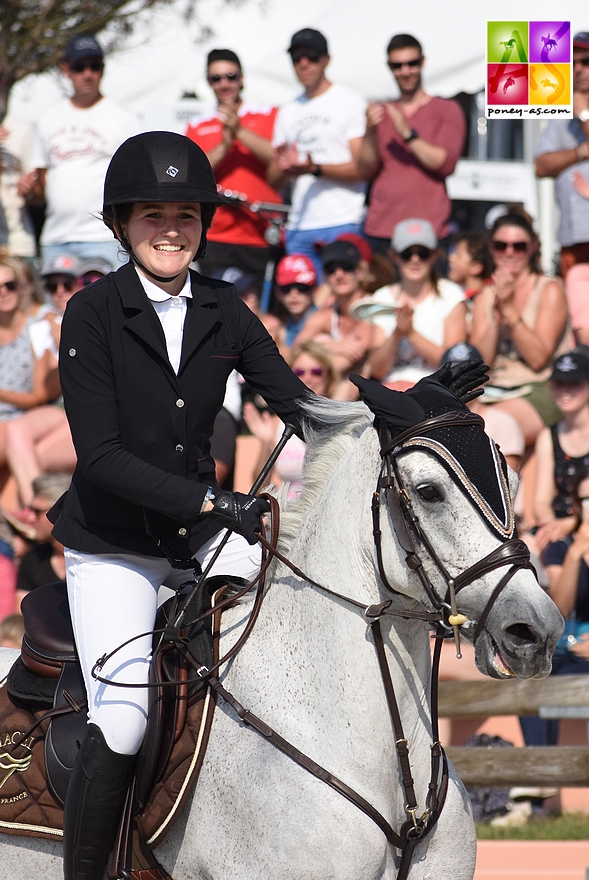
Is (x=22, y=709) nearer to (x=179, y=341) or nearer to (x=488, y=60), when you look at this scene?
(x=179, y=341)

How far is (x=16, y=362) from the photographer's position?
28.8 ft

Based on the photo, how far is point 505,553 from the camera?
3117 mm

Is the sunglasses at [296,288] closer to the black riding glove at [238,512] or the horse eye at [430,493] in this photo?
the black riding glove at [238,512]

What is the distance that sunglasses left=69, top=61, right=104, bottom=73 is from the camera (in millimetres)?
9578

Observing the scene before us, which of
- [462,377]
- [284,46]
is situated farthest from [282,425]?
[284,46]

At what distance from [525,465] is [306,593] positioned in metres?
4.44

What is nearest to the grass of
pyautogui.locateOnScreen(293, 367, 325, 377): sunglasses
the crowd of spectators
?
the crowd of spectators

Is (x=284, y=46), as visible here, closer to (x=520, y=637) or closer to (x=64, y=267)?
(x=64, y=267)

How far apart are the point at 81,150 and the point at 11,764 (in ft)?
22.7

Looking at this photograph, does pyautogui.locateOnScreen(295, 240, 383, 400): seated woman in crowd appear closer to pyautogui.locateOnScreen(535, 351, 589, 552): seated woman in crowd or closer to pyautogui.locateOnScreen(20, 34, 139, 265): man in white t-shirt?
pyautogui.locateOnScreen(535, 351, 589, 552): seated woman in crowd

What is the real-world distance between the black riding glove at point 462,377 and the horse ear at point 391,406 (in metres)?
0.25

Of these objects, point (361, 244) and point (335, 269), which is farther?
point (361, 244)

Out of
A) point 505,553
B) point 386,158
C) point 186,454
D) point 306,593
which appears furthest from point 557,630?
point 386,158

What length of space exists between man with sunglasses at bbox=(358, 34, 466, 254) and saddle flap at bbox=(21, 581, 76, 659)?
5.99 m
